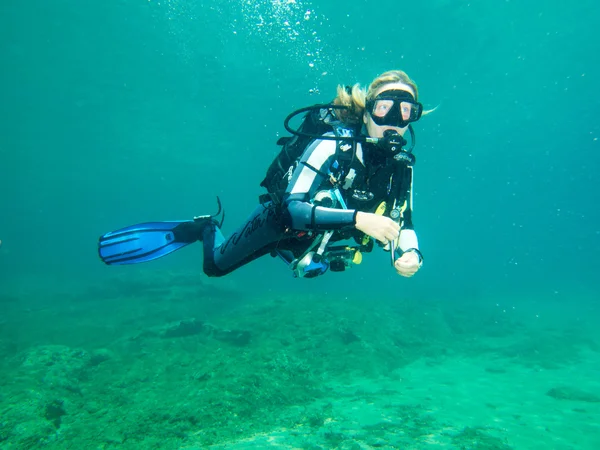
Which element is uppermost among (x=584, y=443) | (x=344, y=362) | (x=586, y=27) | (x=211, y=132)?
(x=211, y=132)

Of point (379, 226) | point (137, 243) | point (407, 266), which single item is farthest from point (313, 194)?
point (137, 243)

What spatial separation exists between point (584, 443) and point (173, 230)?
698cm

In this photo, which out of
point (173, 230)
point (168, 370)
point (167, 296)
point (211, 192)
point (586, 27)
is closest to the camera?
point (173, 230)

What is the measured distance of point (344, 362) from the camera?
8.71 metres

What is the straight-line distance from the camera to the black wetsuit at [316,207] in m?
2.70

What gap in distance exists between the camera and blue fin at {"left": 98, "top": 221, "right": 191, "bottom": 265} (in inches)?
180

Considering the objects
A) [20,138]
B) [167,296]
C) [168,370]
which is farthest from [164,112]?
[168,370]

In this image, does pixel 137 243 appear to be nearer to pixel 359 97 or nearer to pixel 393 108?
pixel 359 97

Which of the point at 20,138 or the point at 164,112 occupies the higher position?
the point at 20,138

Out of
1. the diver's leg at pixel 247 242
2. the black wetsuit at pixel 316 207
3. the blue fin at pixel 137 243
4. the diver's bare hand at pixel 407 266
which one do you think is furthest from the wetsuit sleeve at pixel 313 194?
the blue fin at pixel 137 243

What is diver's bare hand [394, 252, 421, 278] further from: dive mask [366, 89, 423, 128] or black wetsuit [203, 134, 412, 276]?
dive mask [366, 89, 423, 128]

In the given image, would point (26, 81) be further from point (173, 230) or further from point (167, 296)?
point (173, 230)

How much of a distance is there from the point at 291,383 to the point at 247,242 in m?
4.15

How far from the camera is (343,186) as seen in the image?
3.29 metres
